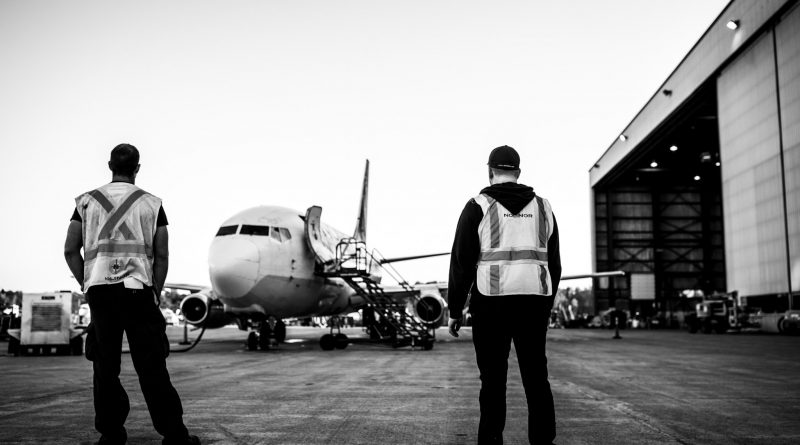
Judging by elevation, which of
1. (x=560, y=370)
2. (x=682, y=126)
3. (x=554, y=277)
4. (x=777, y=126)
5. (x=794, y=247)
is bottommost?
(x=560, y=370)

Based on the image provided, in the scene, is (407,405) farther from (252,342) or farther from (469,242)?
(252,342)

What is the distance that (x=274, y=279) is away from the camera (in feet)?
54.3

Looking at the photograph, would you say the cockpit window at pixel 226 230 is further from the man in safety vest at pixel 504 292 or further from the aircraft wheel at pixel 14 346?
the man in safety vest at pixel 504 292

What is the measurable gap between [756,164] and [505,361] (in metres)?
30.3

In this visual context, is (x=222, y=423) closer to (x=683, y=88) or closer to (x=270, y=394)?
(x=270, y=394)

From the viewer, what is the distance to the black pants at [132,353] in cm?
391

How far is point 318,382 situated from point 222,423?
11.3 feet

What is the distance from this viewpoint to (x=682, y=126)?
38.9 meters

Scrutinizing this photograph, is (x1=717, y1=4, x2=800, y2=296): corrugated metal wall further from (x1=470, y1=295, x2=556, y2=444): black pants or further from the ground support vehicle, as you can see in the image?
(x1=470, y1=295, x2=556, y2=444): black pants

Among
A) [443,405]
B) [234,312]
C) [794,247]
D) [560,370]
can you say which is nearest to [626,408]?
[443,405]

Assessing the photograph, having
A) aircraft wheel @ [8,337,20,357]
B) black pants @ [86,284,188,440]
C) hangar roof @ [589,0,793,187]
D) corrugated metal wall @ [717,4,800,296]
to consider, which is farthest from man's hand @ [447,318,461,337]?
corrugated metal wall @ [717,4,800,296]

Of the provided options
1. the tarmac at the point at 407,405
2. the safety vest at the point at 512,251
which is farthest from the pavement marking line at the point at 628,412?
the safety vest at the point at 512,251

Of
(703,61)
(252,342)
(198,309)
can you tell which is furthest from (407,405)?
(703,61)

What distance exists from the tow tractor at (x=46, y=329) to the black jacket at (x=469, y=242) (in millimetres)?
14087
